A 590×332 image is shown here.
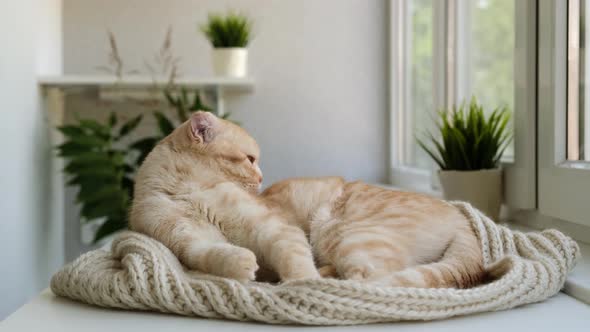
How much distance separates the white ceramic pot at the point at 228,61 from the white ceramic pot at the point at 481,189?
1087mm

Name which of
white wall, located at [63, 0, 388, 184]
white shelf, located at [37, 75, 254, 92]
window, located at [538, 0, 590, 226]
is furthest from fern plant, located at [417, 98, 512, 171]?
white wall, located at [63, 0, 388, 184]

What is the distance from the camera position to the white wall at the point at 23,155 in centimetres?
175

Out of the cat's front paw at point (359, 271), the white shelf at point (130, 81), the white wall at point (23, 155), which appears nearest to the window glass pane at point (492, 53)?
the white shelf at point (130, 81)

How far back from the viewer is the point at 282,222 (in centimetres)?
94

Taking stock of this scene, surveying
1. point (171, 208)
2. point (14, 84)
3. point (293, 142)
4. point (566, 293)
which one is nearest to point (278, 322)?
point (171, 208)

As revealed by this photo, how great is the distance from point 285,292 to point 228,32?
69.3 inches

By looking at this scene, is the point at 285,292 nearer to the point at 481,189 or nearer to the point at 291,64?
the point at 481,189

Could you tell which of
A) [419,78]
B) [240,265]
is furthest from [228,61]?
[240,265]

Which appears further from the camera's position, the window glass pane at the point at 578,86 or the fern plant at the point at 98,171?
the fern plant at the point at 98,171

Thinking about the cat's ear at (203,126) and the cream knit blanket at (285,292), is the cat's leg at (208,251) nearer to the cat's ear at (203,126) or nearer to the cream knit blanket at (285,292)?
the cream knit blanket at (285,292)

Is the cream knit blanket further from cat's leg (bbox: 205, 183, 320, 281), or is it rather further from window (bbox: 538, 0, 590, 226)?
window (bbox: 538, 0, 590, 226)

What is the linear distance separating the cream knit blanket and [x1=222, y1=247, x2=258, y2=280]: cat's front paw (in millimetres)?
18

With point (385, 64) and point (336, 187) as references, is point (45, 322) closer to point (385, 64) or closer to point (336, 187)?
point (336, 187)

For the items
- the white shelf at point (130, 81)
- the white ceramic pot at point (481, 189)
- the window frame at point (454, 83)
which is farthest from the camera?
the white shelf at point (130, 81)
